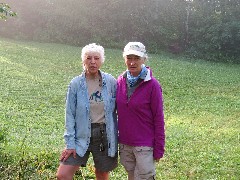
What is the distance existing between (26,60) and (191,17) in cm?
1598

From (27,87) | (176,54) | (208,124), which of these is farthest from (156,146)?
(176,54)

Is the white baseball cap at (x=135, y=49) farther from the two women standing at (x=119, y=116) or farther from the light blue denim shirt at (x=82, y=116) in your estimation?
the light blue denim shirt at (x=82, y=116)

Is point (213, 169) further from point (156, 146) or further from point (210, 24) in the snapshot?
point (210, 24)

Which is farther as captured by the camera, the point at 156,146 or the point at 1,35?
the point at 1,35

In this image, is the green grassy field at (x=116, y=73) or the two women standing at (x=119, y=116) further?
the green grassy field at (x=116, y=73)

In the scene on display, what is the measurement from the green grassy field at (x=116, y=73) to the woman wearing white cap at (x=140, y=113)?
121 cm

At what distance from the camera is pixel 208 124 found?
10.4m

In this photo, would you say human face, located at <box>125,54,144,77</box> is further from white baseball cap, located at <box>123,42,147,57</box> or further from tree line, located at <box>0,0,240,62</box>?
tree line, located at <box>0,0,240,62</box>

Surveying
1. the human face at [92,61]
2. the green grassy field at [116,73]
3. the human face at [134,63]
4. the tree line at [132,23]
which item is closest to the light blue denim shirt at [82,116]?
the human face at [92,61]

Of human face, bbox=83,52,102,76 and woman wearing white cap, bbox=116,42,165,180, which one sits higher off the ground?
human face, bbox=83,52,102,76

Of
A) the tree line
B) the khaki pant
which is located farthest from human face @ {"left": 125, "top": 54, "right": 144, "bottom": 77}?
the tree line

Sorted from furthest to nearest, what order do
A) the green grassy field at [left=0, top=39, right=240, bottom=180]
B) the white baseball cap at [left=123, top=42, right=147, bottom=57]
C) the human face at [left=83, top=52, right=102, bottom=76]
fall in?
the green grassy field at [left=0, top=39, right=240, bottom=180]
the human face at [left=83, top=52, right=102, bottom=76]
the white baseball cap at [left=123, top=42, right=147, bottom=57]

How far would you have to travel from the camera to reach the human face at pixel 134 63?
12.5 ft

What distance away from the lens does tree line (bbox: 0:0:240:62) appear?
30.2m
